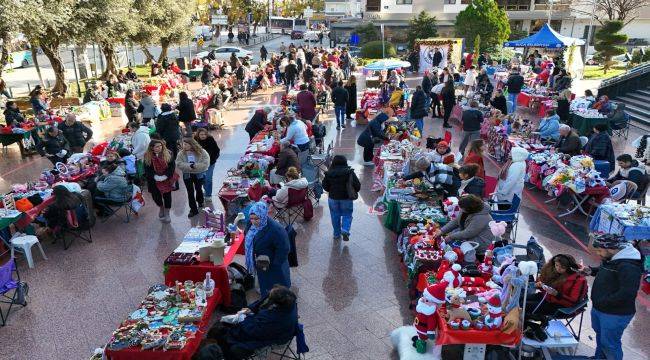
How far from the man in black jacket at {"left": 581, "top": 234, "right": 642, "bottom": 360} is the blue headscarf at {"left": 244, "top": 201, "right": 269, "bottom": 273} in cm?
354

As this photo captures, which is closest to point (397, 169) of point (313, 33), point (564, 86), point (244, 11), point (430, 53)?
point (564, 86)

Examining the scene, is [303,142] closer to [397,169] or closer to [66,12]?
[397,169]

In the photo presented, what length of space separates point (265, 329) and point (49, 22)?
13305 mm

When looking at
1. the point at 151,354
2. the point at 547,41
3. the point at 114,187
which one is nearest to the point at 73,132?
the point at 114,187

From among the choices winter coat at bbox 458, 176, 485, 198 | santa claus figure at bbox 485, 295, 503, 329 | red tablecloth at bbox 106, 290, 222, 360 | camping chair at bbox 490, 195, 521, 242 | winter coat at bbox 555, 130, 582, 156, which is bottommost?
red tablecloth at bbox 106, 290, 222, 360

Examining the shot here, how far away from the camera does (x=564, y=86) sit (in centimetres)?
1766

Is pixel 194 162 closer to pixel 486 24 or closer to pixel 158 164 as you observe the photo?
pixel 158 164

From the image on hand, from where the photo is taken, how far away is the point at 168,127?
11.2 metres

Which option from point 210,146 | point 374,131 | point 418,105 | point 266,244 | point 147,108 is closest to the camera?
point 266,244

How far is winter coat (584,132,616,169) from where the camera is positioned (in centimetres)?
1011

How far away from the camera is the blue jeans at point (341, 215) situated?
7.84m

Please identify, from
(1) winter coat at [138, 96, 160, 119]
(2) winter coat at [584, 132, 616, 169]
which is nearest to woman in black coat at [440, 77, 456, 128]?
(2) winter coat at [584, 132, 616, 169]

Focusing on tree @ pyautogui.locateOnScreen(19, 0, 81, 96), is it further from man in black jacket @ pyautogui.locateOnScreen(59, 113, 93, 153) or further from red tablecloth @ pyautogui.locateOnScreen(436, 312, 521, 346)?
red tablecloth @ pyautogui.locateOnScreen(436, 312, 521, 346)

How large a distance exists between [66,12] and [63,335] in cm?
1295
